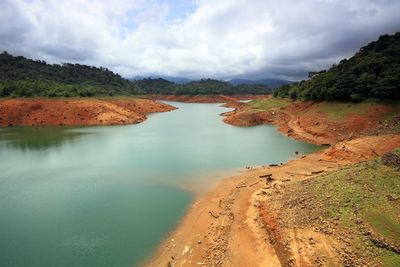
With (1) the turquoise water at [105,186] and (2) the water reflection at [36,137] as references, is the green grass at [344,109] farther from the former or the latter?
(2) the water reflection at [36,137]

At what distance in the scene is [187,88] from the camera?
4577 inches

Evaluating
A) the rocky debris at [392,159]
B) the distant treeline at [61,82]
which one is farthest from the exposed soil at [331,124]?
the distant treeline at [61,82]

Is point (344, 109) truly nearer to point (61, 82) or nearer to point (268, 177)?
point (268, 177)

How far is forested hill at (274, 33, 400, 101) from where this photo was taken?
33.8m

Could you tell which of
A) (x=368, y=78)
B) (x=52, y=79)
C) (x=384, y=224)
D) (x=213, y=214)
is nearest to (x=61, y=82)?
(x=52, y=79)

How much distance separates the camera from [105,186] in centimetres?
1945

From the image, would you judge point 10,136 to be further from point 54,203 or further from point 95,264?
point 95,264

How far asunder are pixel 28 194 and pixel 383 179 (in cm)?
1851

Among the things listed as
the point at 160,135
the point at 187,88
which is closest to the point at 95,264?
the point at 160,135

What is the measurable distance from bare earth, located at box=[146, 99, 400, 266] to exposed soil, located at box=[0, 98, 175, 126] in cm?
3504

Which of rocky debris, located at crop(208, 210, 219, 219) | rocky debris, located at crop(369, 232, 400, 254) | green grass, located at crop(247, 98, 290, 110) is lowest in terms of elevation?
rocky debris, located at crop(208, 210, 219, 219)

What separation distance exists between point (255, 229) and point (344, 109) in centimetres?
2840

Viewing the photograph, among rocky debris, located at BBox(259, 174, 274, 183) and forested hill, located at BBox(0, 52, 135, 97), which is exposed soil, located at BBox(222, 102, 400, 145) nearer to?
rocky debris, located at BBox(259, 174, 274, 183)

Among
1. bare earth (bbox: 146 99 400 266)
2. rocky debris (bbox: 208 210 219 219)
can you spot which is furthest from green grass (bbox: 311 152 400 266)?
rocky debris (bbox: 208 210 219 219)
